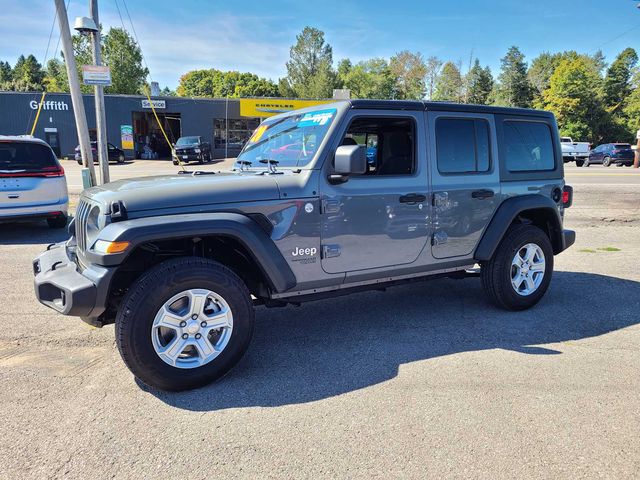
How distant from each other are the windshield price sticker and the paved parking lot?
182 cm

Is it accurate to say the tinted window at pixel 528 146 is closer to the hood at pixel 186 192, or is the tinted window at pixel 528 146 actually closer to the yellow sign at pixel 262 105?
the hood at pixel 186 192

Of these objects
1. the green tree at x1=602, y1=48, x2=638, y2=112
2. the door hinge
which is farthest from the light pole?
the green tree at x1=602, y1=48, x2=638, y2=112

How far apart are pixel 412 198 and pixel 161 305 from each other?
216cm

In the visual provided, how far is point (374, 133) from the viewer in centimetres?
437

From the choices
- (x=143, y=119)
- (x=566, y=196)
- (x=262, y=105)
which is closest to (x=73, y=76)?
(x=566, y=196)

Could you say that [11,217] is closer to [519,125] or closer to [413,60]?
[519,125]

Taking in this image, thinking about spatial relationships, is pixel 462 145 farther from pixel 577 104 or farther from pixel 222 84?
pixel 222 84

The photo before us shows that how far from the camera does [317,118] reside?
377 cm

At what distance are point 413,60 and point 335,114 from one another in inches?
3287

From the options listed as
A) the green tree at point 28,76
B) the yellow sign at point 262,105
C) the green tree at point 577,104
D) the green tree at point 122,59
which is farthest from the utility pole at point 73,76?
the green tree at point 28,76

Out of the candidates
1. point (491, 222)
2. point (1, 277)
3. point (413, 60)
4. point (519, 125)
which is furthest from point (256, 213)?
point (413, 60)

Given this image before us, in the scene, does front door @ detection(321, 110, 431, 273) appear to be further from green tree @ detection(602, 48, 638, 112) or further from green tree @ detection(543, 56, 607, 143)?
green tree @ detection(602, 48, 638, 112)

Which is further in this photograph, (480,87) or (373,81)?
(373,81)

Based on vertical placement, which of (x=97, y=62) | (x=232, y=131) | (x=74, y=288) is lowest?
(x=74, y=288)
